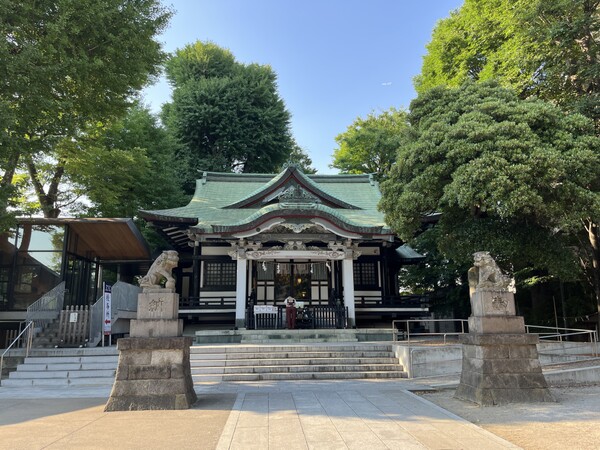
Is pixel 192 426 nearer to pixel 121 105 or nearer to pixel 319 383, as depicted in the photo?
pixel 319 383

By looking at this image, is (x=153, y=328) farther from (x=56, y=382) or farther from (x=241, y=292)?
(x=241, y=292)

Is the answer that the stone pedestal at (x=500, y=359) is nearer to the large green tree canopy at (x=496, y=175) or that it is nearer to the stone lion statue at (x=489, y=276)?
the stone lion statue at (x=489, y=276)

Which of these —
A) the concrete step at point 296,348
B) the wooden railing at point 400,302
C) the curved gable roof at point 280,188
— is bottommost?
the concrete step at point 296,348

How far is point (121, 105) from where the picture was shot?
47.2 ft

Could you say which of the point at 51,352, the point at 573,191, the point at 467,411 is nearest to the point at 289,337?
the point at 51,352

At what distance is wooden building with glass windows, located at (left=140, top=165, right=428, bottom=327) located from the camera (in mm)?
16156

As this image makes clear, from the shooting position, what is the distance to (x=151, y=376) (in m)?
6.98

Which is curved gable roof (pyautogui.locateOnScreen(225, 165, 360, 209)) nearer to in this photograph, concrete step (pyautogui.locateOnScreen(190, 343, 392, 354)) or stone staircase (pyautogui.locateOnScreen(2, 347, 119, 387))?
Answer: concrete step (pyautogui.locateOnScreen(190, 343, 392, 354))

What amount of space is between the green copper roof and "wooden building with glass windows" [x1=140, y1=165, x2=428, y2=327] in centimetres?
5

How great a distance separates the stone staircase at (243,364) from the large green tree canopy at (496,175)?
4.39 m

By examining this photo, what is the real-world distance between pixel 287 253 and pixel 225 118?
21.7m

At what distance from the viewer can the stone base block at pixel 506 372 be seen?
23.3ft

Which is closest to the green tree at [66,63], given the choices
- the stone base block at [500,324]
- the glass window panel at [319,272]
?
the glass window panel at [319,272]

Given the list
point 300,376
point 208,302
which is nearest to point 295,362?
point 300,376
